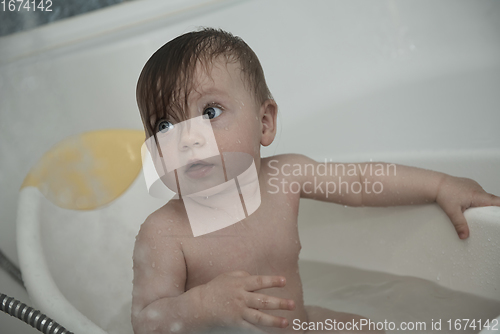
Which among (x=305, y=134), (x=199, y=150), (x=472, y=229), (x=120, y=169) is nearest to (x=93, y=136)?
(x=120, y=169)

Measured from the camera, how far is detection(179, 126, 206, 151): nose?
382mm

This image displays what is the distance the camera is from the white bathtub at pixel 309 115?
1.58 ft

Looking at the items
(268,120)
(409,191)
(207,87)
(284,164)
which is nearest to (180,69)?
(207,87)

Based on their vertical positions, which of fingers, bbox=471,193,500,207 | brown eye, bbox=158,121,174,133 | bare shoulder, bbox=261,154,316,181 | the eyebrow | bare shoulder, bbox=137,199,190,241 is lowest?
fingers, bbox=471,193,500,207

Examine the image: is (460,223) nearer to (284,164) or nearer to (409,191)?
(409,191)

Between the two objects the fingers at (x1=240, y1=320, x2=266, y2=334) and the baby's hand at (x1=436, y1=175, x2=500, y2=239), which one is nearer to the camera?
the fingers at (x1=240, y1=320, x2=266, y2=334)

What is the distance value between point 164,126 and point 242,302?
173mm

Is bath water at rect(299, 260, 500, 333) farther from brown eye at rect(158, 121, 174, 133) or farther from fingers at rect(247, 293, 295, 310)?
brown eye at rect(158, 121, 174, 133)

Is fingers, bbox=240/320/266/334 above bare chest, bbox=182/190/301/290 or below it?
below

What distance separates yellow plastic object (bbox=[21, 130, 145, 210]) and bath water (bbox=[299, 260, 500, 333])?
0.27 m

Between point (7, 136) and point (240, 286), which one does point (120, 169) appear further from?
point (240, 286)

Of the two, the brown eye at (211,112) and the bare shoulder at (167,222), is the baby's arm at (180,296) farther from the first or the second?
the brown eye at (211,112)

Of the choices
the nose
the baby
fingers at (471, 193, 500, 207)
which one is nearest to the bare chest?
the baby

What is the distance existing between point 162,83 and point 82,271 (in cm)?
24
